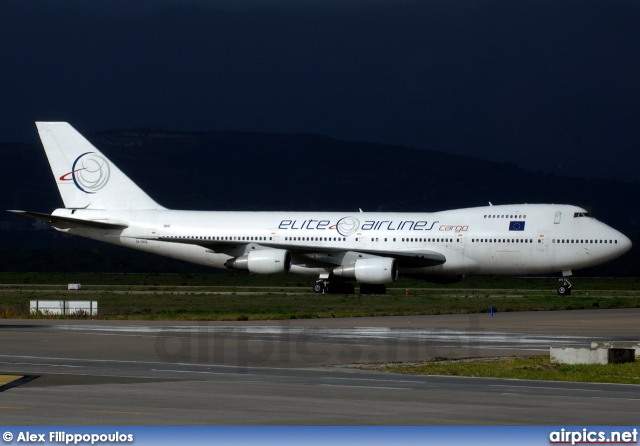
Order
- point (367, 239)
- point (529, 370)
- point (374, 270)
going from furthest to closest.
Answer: point (367, 239) < point (374, 270) < point (529, 370)

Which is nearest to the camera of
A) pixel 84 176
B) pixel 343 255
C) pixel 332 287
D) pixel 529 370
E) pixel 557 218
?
pixel 529 370

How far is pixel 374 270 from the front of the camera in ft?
190

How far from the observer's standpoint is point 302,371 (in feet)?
71.1

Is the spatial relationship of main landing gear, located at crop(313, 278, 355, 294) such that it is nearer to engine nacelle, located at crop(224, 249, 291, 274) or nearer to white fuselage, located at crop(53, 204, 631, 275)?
white fuselage, located at crop(53, 204, 631, 275)

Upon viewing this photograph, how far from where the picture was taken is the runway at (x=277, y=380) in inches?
609

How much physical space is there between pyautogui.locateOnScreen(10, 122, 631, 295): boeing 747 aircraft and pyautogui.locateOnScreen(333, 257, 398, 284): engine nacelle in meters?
0.05

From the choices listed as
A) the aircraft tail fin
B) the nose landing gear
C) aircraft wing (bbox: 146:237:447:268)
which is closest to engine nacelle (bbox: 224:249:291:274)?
aircraft wing (bbox: 146:237:447:268)

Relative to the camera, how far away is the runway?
1547 cm

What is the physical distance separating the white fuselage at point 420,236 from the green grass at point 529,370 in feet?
117

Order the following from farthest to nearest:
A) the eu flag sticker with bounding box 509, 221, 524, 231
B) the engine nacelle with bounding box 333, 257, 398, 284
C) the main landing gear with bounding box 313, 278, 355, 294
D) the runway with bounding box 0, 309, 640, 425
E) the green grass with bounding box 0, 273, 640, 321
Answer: the main landing gear with bounding box 313, 278, 355, 294
the eu flag sticker with bounding box 509, 221, 524, 231
the engine nacelle with bounding box 333, 257, 398, 284
the green grass with bounding box 0, 273, 640, 321
the runway with bounding box 0, 309, 640, 425

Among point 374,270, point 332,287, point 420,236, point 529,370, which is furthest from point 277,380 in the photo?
point 332,287

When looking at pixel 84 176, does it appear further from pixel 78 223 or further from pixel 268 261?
pixel 268 261

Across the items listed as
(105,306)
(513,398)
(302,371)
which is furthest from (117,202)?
(513,398)

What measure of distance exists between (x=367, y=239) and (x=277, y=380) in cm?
4144
